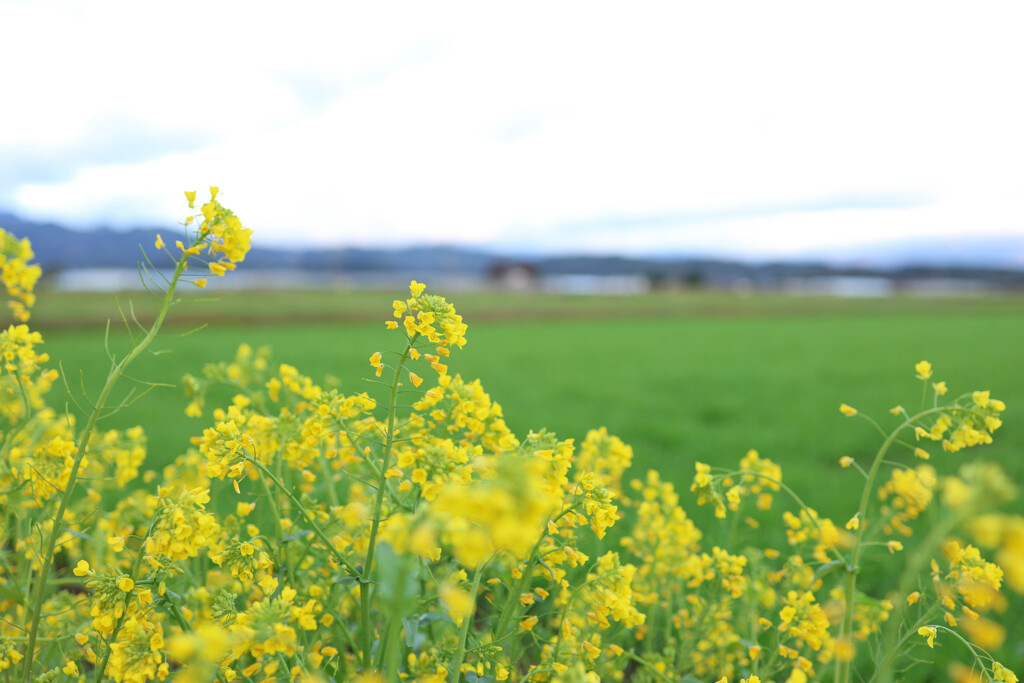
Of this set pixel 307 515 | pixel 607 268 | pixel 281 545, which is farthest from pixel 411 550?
pixel 607 268

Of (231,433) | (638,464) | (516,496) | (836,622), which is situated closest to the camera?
(516,496)

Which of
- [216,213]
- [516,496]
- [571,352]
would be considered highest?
[216,213]

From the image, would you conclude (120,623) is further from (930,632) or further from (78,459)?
(930,632)

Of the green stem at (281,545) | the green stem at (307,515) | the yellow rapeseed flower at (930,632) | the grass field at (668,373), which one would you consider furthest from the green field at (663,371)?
the yellow rapeseed flower at (930,632)

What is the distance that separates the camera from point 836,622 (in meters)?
2.07

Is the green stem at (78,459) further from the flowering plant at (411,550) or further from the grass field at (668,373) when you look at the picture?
the grass field at (668,373)

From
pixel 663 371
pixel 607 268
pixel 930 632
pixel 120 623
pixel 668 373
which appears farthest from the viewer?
pixel 607 268

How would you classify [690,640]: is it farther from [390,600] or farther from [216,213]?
[216,213]

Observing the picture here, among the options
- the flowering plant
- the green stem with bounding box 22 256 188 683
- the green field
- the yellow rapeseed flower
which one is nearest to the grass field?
the green field

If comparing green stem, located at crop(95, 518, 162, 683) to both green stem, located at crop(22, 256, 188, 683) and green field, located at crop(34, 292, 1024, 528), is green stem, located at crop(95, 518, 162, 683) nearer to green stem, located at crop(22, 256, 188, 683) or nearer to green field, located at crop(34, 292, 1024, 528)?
green stem, located at crop(22, 256, 188, 683)

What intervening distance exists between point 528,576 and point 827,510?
3.88m

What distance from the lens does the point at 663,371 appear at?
13.2 m

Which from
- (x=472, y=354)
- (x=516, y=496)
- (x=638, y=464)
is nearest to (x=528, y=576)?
(x=516, y=496)

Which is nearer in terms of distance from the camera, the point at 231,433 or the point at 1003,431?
the point at 231,433
